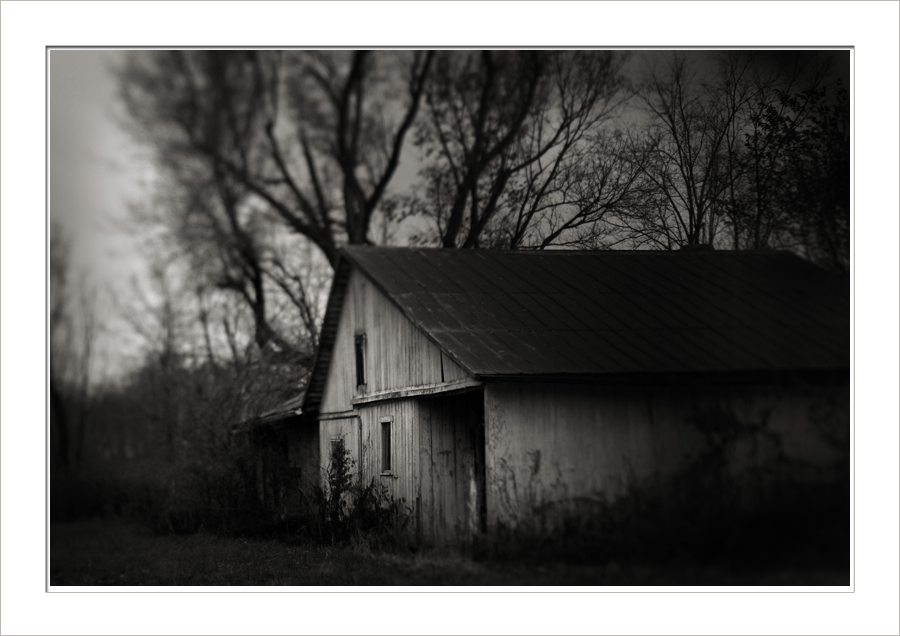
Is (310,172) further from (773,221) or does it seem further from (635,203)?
(773,221)

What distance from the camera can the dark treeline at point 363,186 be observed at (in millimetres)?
12102

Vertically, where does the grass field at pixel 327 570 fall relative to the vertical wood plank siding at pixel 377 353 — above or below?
below

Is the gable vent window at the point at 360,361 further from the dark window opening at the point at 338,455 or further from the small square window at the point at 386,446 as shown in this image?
the small square window at the point at 386,446

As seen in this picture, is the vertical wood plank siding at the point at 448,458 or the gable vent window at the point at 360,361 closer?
the vertical wood plank siding at the point at 448,458

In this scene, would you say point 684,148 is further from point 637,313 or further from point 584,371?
point 584,371

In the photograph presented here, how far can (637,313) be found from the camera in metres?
12.5

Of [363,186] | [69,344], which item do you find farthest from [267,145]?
[69,344]

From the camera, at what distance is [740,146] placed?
12094mm

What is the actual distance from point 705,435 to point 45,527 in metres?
8.36

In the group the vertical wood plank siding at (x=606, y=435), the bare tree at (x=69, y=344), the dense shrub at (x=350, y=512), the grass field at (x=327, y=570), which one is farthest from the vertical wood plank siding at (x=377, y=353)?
the bare tree at (x=69, y=344)

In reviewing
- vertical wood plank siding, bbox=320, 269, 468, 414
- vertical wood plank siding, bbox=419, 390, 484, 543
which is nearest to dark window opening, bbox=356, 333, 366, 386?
vertical wood plank siding, bbox=320, 269, 468, 414

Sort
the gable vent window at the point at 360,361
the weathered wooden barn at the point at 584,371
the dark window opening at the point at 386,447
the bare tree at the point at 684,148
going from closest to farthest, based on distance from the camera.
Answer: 1. the weathered wooden barn at the point at 584,371
2. the bare tree at the point at 684,148
3. the dark window opening at the point at 386,447
4. the gable vent window at the point at 360,361

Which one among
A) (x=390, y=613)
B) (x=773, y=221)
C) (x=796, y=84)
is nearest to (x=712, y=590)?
(x=390, y=613)

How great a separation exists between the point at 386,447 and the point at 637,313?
4.92 metres
